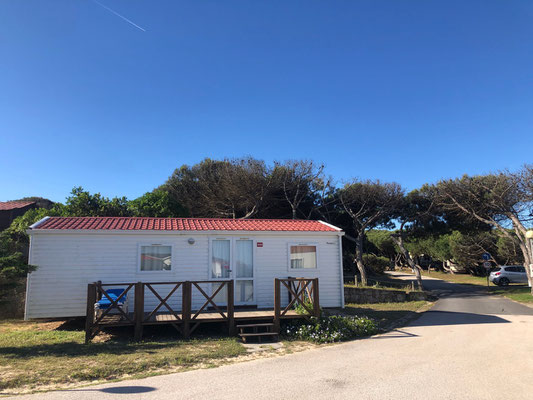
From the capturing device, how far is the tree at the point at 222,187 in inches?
873

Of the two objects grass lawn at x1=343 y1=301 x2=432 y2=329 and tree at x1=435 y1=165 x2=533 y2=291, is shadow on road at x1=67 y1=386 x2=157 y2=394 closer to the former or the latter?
grass lawn at x1=343 y1=301 x2=432 y2=329

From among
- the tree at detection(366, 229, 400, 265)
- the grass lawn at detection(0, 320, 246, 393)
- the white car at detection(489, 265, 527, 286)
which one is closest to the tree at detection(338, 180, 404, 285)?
the white car at detection(489, 265, 527, 286)

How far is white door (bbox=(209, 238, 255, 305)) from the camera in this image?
967cm

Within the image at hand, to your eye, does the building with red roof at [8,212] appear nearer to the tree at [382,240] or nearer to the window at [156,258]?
the window at [156,258]

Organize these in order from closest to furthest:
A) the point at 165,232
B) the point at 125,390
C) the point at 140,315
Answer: the point at 125,390 < the point at 140,315 < the point at 165,232

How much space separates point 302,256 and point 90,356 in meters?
6.17

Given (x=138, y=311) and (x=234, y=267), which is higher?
(x=234, y=267)

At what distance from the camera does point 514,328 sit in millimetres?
9398

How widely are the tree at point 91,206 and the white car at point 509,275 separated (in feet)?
84.8

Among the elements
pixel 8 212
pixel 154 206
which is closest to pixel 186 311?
pixel 154 206

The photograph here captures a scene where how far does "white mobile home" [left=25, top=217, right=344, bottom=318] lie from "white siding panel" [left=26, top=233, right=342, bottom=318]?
0.9 inches

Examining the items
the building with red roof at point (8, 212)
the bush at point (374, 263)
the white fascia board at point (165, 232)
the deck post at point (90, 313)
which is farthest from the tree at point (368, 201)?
the building with red roof at point (8, 212)

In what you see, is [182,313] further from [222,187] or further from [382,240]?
[382,240]

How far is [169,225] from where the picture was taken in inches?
398
